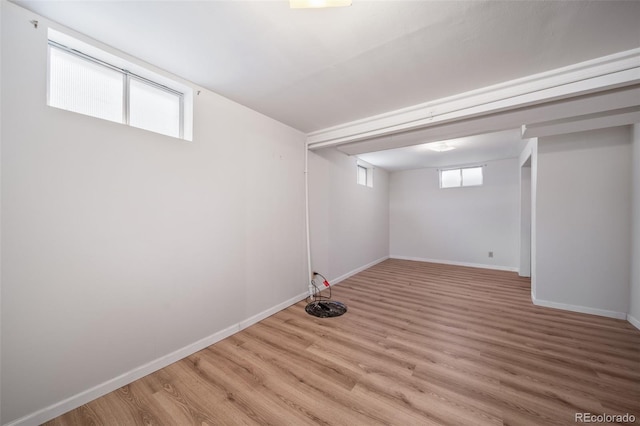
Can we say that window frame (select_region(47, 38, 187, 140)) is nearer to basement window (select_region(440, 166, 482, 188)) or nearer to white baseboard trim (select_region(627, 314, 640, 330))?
white baseboard trim (select_region(627, 314, 640, 330))

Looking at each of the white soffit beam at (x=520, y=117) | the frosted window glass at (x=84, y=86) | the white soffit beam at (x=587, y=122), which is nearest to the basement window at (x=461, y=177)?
the white soffit beam at (x=587, y=122)

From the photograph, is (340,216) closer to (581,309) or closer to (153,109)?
(153,109)

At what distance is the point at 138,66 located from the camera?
187cm

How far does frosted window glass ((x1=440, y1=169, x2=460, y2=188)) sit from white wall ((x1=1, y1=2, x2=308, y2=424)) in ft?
17.4

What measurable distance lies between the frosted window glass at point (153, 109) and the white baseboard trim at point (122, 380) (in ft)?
6.58

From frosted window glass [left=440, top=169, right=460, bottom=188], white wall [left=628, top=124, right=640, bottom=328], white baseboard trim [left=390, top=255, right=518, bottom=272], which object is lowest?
white baseboard trim [left=390, top=255, right=518, bottom=272]

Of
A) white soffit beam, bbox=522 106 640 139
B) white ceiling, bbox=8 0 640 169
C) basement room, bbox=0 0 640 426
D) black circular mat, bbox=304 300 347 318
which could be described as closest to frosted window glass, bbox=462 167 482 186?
basement room, bbox=0 0 640 426

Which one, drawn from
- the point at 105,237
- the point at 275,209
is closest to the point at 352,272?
the point at 275,209

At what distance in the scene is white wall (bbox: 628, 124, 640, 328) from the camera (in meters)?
2.61

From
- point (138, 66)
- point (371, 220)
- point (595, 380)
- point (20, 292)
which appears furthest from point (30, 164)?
point (371, 220)

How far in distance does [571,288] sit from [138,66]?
5.48m

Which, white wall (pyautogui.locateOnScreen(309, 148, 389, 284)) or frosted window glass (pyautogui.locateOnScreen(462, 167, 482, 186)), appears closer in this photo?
white wall (pyautogui.locateOnScreen(309, 148, 389, 284))

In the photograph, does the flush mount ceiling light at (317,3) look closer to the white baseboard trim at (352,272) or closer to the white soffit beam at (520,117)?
the white soffit beam at (520,117)

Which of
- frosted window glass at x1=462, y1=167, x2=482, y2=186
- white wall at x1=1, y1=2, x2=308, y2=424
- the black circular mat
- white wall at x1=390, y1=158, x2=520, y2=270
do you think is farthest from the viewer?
frosted window glass at x1=462, y1=167, x2=482, y2=186
